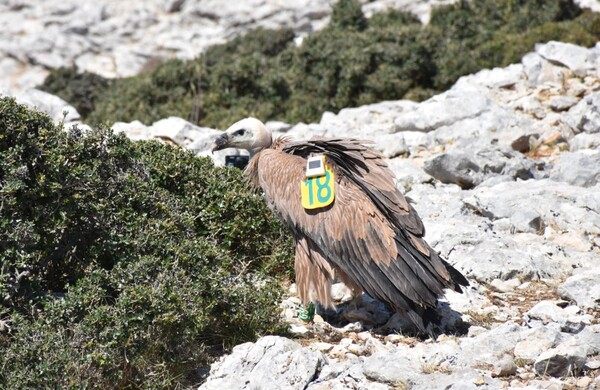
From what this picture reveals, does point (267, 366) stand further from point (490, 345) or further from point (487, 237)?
point (487, 237)

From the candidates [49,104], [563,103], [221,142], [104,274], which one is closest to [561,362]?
[104,274]

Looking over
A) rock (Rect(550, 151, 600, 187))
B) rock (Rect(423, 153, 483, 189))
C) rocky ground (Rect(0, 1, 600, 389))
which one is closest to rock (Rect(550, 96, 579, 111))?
rocky ground (Rect(0, 1, 600, 389))

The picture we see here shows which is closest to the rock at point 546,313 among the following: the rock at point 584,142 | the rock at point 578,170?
the rock at point 578,170

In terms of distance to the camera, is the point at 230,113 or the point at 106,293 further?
the point at 230,113

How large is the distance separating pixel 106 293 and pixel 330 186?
191 centimetres

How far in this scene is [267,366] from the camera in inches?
228

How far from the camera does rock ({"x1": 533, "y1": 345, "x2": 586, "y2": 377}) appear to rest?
5.50m

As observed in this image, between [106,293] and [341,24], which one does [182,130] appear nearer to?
[106,293]

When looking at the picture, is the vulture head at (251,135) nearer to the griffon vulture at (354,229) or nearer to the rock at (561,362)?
the griffon vulture at (354,229)

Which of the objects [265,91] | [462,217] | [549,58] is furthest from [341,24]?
[462,217]

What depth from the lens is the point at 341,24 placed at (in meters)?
20.0

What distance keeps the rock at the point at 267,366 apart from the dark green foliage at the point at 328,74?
8.59m

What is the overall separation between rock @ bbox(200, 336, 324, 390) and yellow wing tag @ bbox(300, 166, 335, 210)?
1215 millimetres

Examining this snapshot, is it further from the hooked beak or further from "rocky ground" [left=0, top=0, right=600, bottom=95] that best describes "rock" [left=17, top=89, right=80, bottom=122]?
"rocky ground" [left=0, top=0, right=600, bottom=95]
